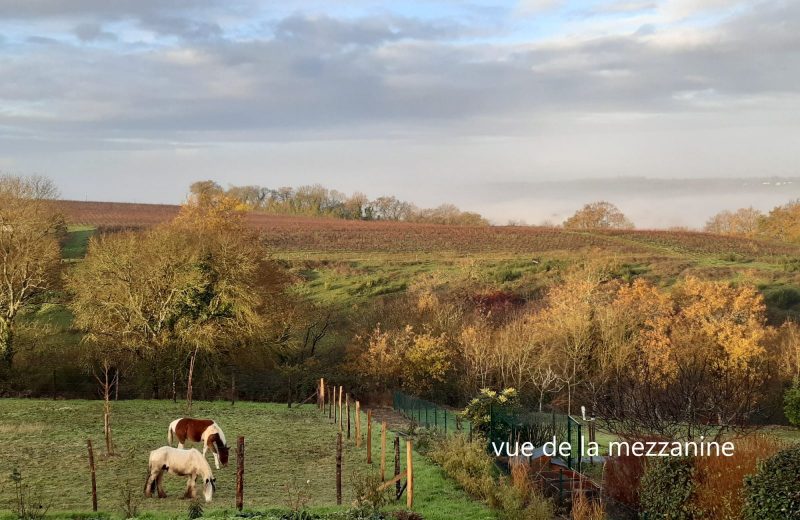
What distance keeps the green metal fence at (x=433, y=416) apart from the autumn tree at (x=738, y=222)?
89184 millimetres

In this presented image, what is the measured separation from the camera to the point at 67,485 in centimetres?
1641

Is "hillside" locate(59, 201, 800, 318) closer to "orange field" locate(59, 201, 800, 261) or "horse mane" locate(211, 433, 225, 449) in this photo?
"orange field" locate(59, 201, 800, 261)

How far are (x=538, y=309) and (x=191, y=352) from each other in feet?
73.2

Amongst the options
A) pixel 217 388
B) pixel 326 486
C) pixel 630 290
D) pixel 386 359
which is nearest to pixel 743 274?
pixel 630 290

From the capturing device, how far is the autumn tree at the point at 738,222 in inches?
4310

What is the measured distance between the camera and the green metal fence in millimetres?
23270

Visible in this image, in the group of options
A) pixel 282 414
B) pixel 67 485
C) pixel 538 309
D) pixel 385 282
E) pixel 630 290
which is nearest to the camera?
pixel 67 485

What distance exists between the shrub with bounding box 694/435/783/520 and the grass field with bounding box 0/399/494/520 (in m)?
3.82

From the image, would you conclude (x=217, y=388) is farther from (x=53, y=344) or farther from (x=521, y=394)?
(x=521, y=394)

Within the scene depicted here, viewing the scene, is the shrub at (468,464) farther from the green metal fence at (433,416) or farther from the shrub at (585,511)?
the green metal fence at (433,416)

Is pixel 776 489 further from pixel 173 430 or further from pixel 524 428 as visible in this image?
pixel 173 430

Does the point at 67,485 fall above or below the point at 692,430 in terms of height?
below

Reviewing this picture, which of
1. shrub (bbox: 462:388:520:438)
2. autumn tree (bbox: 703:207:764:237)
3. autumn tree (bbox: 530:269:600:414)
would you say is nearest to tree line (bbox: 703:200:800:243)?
autumn tree (bbox: 703:207:764:237)

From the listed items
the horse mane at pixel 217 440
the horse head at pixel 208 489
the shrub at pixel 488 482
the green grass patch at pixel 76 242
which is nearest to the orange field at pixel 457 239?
Result: the green grass patch at pixel 76 242
